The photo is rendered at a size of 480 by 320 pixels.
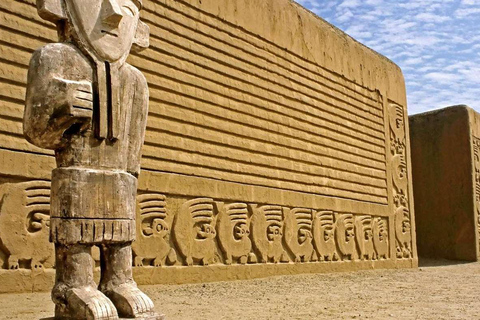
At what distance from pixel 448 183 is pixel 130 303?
37.1ft

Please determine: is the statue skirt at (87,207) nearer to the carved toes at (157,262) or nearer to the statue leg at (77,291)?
the statue leg at (77,291)

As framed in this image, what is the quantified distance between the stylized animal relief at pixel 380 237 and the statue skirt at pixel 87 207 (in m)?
7.40

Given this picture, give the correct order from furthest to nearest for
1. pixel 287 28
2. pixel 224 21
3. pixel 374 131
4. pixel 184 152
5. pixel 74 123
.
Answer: pixel 374 131 < pixel 287 28 < pixel 224 21 < pixel 184 152 < pixel 74 123

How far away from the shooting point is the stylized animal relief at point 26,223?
4.57 metres

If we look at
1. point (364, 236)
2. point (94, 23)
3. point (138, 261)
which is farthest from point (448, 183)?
point (94, 23)

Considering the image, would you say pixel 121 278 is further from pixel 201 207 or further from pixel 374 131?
pixel 374 131

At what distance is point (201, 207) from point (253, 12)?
9.62 ft

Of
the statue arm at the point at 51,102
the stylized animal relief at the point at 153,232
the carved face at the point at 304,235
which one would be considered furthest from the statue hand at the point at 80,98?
the carved face at the point at 304,235

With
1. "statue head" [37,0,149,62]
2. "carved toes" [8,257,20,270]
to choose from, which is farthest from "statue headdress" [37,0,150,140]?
"carved toes" [8,257,20,270]

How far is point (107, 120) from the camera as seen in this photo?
9.84ft

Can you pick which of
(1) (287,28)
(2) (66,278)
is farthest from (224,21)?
(2) (66,278)

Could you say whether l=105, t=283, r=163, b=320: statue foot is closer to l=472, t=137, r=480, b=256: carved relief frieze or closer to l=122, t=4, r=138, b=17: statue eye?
l=122, t=4, r=138, b=17: statue eye

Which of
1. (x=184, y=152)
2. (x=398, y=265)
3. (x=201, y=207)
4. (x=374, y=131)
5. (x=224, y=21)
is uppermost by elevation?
(x=224, y=21)

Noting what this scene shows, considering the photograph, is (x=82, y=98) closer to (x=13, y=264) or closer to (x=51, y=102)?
(x=51, y=102)
